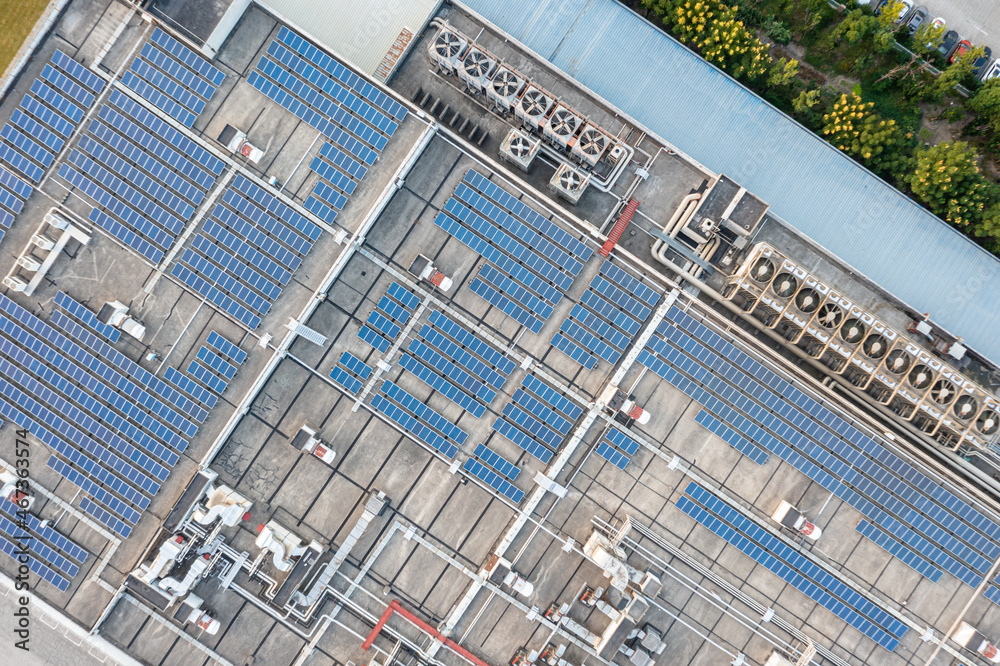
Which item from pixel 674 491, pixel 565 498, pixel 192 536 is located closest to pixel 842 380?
pixel 674 491

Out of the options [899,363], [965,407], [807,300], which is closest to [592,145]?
[807,300]

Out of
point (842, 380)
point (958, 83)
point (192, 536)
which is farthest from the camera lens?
point (958, 83)

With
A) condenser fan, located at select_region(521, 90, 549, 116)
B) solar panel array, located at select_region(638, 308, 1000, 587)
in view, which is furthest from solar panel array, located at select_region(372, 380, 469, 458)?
condenser fan, located at select_region(521, 90, 549, 116)

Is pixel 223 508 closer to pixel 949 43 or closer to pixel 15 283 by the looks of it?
pixel 15 283

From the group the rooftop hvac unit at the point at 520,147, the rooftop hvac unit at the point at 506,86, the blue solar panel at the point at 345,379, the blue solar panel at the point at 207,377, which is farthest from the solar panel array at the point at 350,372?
the rooftop hvac unit at the point at 506,86

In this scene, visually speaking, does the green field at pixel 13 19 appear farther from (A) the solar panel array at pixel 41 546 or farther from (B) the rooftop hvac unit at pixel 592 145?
(B) the rooftop hvac unit at pixel 592 145

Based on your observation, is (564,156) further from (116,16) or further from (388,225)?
(116,16)
